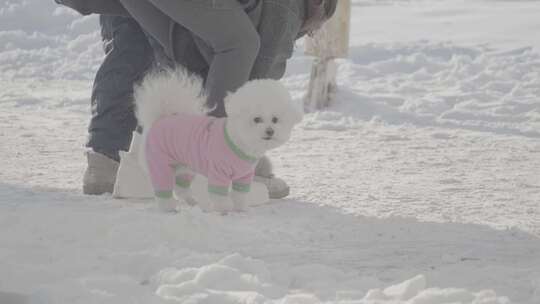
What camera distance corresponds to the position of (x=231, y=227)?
120 inches

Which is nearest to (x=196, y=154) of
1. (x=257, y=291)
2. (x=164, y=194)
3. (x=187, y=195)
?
(x=164, y=194)

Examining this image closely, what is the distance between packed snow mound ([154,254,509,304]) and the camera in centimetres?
222

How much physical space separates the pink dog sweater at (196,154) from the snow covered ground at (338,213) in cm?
14

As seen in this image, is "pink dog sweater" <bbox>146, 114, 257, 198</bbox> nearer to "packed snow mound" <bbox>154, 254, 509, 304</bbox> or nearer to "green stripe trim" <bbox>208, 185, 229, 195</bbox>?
"green stripe trim" <bbox>208, 185, 229, 195</bbox>

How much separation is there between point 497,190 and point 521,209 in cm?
36

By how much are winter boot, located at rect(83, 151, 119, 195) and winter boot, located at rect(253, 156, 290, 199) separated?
578 millimetres

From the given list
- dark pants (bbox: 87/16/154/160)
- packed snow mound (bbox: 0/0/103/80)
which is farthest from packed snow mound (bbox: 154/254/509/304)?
packed snow mound (bbox: 0/0/103/80)

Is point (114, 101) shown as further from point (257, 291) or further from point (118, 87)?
point (257, 291)

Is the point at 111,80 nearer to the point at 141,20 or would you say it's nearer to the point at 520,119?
the point at 141,20

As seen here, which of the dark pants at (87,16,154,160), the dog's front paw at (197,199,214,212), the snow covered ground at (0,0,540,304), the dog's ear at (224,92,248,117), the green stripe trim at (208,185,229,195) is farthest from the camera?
the dark pants at (87,16,154,160)

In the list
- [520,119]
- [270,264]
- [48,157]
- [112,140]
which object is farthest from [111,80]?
[520,119]

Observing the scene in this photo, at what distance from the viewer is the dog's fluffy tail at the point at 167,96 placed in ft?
10.7

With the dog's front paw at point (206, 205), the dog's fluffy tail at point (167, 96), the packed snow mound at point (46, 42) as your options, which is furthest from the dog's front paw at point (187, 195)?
the packed snow mound at point (46, 42)

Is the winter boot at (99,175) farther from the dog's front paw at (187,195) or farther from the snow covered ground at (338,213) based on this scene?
the dog's front paw at (187,195)
